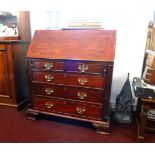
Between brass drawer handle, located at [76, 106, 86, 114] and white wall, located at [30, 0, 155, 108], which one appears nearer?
brass drawer handle, located at [76, 106, 86, 114]

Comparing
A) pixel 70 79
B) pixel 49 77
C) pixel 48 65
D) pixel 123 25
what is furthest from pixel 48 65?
pixel 123 25

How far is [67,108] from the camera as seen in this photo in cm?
190

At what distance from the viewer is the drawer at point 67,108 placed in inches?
71.4

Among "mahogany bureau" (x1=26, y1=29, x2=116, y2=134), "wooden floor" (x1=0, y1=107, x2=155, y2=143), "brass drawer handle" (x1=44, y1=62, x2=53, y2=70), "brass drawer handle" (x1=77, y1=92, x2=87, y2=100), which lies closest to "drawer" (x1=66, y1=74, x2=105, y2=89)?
"mahogany bureau" (x1=26, y1=29, x2=116, y2=134)

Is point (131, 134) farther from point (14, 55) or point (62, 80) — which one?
point (14, 55)

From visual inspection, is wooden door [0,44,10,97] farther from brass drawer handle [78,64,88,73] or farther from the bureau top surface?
brass drawer handle [78,64,88,73]

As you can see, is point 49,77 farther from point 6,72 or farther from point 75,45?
point 6,72

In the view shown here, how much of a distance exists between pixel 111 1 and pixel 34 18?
186 cm

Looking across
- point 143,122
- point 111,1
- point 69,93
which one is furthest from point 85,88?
point 111,1

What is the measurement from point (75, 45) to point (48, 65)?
14.4 inches

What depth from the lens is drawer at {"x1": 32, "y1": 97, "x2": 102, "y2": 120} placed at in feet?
5.95

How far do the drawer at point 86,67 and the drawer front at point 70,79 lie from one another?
2.2 inches

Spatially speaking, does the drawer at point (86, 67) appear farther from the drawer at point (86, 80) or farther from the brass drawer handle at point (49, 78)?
the brass drawer handle at point (49, 78)

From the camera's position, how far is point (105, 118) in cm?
178
